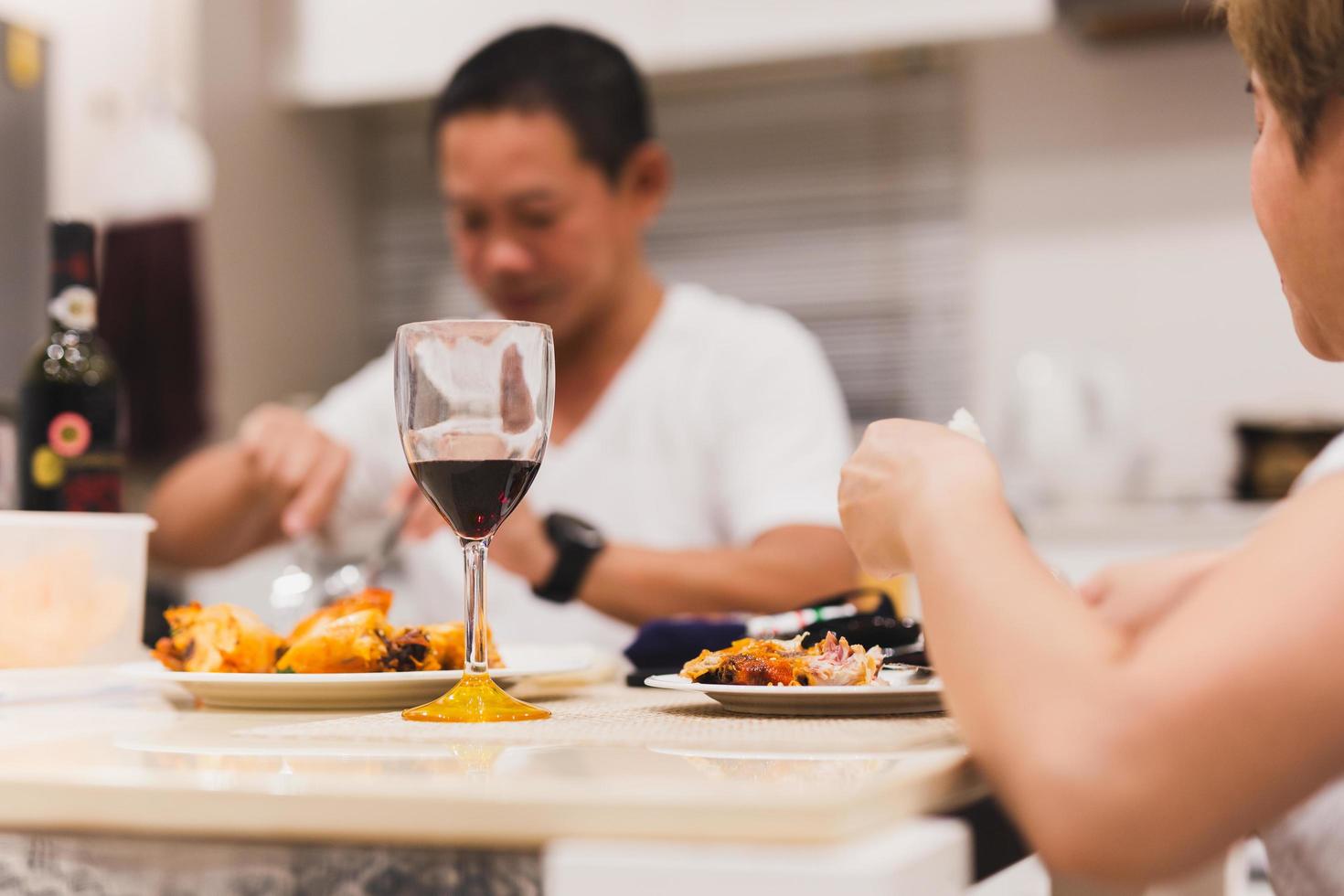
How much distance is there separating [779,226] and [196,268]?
4.42 ft

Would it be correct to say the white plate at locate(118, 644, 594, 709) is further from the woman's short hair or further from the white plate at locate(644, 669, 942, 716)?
the woman's short hair

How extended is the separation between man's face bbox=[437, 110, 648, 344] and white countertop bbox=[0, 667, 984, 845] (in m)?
1.36

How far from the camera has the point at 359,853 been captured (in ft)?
1.54

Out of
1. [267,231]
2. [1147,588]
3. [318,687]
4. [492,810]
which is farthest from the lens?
[267,231]

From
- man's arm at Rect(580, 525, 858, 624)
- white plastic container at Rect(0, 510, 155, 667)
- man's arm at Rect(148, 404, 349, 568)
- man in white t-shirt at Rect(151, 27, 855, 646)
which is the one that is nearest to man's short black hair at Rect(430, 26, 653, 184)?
man in white t-shirt at Rect(151, 27, 855, 646)

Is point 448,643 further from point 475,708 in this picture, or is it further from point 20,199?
point 20,199

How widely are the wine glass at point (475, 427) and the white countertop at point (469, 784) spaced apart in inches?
2.5

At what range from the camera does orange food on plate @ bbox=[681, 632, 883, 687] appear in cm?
72

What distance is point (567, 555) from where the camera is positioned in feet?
4.93

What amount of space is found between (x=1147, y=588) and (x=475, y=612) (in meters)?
0.46

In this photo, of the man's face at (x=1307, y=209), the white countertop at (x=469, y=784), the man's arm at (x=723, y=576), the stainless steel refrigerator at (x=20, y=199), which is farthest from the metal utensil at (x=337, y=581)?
the stainless steel refrigerator at (x=20, y=199)

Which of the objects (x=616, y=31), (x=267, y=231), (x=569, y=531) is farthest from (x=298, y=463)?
(x=267, y=231)

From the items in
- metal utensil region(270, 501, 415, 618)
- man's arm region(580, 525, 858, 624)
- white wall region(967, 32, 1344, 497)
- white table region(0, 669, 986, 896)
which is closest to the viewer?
white table region(0, 669, 986, 896)

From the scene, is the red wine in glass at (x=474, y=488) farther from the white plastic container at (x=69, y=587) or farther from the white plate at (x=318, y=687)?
the white plastic container at (x=69, y=587)
